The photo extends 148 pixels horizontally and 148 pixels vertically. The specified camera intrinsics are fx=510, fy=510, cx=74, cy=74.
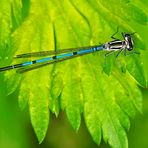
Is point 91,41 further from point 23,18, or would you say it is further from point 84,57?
point 23,18

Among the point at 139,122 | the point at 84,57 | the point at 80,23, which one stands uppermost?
the point at 80,23

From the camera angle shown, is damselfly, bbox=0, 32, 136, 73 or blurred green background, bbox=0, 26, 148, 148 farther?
blurred green background, bbox=0, 26, 148, 148

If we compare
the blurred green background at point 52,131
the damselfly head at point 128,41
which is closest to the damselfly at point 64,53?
the damselfly head at point 128,41

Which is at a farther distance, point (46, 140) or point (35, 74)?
point (46, 140)

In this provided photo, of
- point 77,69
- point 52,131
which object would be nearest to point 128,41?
point 77,69

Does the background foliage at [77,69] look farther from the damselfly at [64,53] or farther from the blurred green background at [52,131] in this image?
the blurred green background at [52,131]

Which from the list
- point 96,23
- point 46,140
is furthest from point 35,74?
point 46,140

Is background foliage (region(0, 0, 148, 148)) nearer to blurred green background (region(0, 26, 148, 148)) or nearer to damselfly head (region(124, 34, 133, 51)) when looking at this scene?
damselfly head (region(124, 34, 133, 51))

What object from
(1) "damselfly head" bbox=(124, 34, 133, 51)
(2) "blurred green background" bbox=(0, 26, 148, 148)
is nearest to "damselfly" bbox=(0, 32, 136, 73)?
(1) "damselfly head" bbox=(124, 34, 133, 51)
